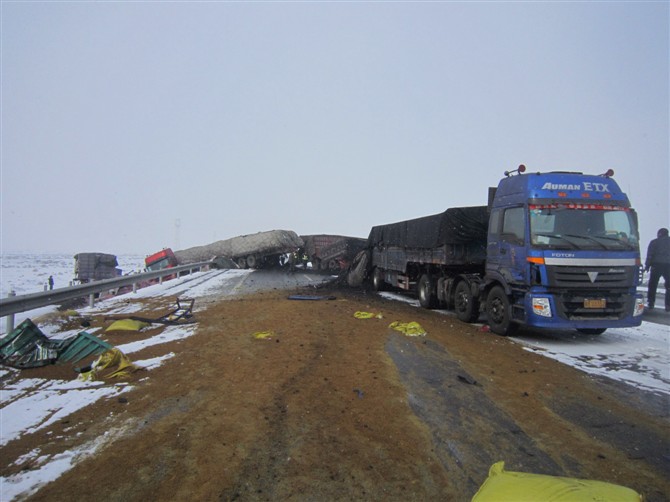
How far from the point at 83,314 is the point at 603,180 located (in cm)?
1230

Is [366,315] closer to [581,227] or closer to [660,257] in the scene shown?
[581,227]

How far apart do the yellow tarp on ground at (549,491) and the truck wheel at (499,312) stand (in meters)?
6.82

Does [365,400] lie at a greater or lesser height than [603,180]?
lesser

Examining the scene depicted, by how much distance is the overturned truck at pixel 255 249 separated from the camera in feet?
112

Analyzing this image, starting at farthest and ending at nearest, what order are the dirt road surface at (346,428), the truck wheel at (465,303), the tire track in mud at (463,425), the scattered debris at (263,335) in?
1. the truck wheel at (465,303)
2. the scattered debris at (263,335)
3. the tire track in mud at (463,425)
4. the dirt road surface at (346,428)

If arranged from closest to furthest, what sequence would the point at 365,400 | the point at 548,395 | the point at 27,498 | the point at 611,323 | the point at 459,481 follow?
the point at 27,498
the point at 459,481
the point at 365,400
the point at 548,395
the point at 611,323

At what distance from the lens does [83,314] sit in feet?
34.3

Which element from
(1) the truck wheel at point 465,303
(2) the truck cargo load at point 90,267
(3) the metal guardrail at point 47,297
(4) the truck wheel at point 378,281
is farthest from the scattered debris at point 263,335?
(2) the truck cargo load at point 90,267

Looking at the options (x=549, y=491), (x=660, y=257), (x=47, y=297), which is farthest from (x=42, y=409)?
(x=660, y=257)

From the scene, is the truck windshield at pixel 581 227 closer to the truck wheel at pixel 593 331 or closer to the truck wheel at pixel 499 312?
the truck wheel at pixel 499 312

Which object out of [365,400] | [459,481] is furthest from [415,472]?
[365,400]

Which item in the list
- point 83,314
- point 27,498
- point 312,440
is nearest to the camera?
point 27,498

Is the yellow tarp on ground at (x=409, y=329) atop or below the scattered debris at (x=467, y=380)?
atop

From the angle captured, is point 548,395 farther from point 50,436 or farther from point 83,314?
point 83,314
